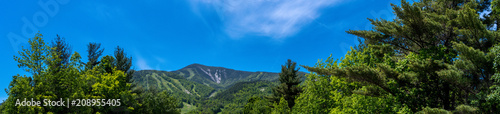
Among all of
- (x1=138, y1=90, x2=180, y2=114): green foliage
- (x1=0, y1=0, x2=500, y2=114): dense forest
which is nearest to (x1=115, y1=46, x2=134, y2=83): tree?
(x1=138, y1=90, x2=180, y2=114): green foliage

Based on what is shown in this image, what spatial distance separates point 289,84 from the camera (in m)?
48.8

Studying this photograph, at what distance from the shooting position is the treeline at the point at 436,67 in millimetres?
11023

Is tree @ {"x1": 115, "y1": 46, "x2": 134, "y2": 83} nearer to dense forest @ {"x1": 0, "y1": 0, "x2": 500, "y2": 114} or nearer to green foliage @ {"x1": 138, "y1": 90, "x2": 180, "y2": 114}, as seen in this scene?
green foliage @ {"x1": 138, "y1": 90, "x2": 180, "y2": 114}

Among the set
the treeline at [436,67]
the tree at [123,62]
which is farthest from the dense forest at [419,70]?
the tree at [123,62]

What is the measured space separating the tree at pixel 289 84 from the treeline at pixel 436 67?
29609 mm

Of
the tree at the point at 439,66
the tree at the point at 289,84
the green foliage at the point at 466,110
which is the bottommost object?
the green foliage at the point at 466,110

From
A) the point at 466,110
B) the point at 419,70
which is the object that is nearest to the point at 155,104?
the point at 419,70

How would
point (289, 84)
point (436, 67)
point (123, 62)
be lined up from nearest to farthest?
point (436, 67)
point (123, 62)
point (289, 84)

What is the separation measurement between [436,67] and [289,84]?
36.6 meters

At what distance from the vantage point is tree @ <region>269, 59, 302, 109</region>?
47344mm

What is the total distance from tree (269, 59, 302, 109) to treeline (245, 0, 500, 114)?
1166 inches

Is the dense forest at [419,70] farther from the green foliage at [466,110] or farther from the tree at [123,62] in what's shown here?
the tree at [123,62]

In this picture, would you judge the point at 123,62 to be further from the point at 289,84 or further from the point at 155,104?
the point at 289,84

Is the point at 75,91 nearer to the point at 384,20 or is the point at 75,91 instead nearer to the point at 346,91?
the point at 346,91
